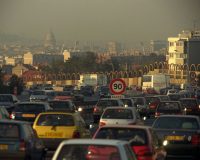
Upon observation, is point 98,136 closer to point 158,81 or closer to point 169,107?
point 169,107

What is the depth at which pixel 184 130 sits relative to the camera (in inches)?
993

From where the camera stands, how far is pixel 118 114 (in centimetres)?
3144

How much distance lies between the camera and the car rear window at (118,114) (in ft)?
102

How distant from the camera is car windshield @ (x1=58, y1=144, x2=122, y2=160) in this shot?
13.3 metres

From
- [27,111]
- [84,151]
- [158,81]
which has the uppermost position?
[84,151]

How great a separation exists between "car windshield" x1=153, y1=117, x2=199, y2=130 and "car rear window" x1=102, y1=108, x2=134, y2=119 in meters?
5.10

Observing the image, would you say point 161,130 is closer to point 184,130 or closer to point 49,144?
point 184,130

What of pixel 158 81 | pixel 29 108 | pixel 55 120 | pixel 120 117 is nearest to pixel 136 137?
pixel 55 120

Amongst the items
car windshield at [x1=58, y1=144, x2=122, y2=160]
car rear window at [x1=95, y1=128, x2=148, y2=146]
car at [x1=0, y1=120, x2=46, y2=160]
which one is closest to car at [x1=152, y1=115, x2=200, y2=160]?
car at [x1=0, y1=120, x2=46, y2=160]

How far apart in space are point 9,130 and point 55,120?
6272 mm

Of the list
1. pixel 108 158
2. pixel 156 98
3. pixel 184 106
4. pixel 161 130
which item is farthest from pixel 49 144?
pixel 156 98

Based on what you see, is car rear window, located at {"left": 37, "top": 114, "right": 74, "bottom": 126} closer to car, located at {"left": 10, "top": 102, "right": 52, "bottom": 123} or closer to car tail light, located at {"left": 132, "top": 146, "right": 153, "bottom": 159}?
car, located at {"left": 10, "top": 102, "right": 52, "bottom": 123}

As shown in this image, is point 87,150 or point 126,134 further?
point 126,134

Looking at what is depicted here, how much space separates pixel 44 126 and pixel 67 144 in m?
12.6
